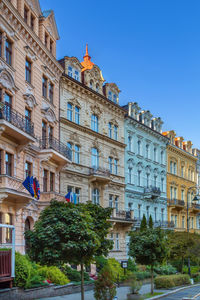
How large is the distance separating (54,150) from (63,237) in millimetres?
13326

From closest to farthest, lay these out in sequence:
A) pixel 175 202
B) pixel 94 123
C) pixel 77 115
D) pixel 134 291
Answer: pixel 134 291 → pixel 77 115 → pixel 94 123 → pixel 175 202

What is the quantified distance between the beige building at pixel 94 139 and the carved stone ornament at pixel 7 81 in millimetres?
9139

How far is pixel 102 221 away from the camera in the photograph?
18.6m

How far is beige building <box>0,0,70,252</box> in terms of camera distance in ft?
76.5

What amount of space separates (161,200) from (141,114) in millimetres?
10709

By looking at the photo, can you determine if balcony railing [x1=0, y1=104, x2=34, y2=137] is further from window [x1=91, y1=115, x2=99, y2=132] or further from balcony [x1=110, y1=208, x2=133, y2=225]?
balcony [x1=110, y1=208, x2=133, y2=225]

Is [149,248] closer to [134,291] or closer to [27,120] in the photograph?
[134,291]

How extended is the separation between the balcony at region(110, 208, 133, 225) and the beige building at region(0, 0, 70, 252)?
8290 millimetres

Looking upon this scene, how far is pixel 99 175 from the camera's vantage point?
121 feet

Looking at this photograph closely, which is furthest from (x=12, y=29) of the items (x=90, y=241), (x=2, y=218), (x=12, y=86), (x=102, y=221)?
(x=90, y=241)

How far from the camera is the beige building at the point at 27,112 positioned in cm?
2331

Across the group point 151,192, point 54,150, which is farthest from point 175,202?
point 54,150

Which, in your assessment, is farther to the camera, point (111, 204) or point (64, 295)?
point (111, 204)

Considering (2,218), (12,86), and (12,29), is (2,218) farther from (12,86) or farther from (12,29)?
(12,29)
